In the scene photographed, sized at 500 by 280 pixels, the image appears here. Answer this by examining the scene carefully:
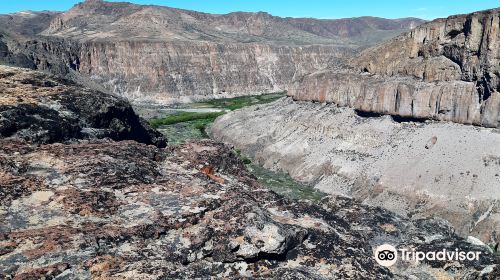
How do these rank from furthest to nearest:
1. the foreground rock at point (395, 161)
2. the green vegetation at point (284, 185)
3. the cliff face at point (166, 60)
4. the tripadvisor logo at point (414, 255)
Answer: the cliff face at point (166, 60)
the green vegetation at point (284, 185)
the foreground rock at point (395, 161)
the tripadvisor logo at point (414, 255)

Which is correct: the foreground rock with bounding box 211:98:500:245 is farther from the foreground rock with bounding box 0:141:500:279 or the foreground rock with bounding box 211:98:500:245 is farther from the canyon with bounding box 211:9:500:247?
the foreground rock with bounding box 0:141:500:279

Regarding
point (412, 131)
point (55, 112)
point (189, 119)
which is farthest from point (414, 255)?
point (189, 119)

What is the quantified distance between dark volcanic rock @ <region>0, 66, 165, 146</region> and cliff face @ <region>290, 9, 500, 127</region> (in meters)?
36.0

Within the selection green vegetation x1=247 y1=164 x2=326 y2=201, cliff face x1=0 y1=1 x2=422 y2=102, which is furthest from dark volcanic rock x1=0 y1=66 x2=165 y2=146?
cliff face x1=0 y1=1 x2=422 y2=102

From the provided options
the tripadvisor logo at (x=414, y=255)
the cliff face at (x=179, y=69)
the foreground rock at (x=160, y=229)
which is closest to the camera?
the foreground rock at (x=160, y=229)

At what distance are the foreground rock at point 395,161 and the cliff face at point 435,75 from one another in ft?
4.81

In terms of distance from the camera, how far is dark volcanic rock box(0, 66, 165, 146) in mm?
12430

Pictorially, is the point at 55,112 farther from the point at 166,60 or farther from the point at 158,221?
the point at 166,60

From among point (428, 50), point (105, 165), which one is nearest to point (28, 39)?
point (428, 50)

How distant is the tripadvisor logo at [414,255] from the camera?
35.4 feet

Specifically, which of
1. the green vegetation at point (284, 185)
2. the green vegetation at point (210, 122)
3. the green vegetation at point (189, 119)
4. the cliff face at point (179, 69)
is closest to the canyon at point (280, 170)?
the green vegetation at point (284, 185)

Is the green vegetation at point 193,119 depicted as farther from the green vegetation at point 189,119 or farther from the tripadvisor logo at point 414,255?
the tripadvisor logo at point 414,255

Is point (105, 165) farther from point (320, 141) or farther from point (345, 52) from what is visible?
point (345, 52)

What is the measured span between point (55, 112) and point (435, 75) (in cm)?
4349
